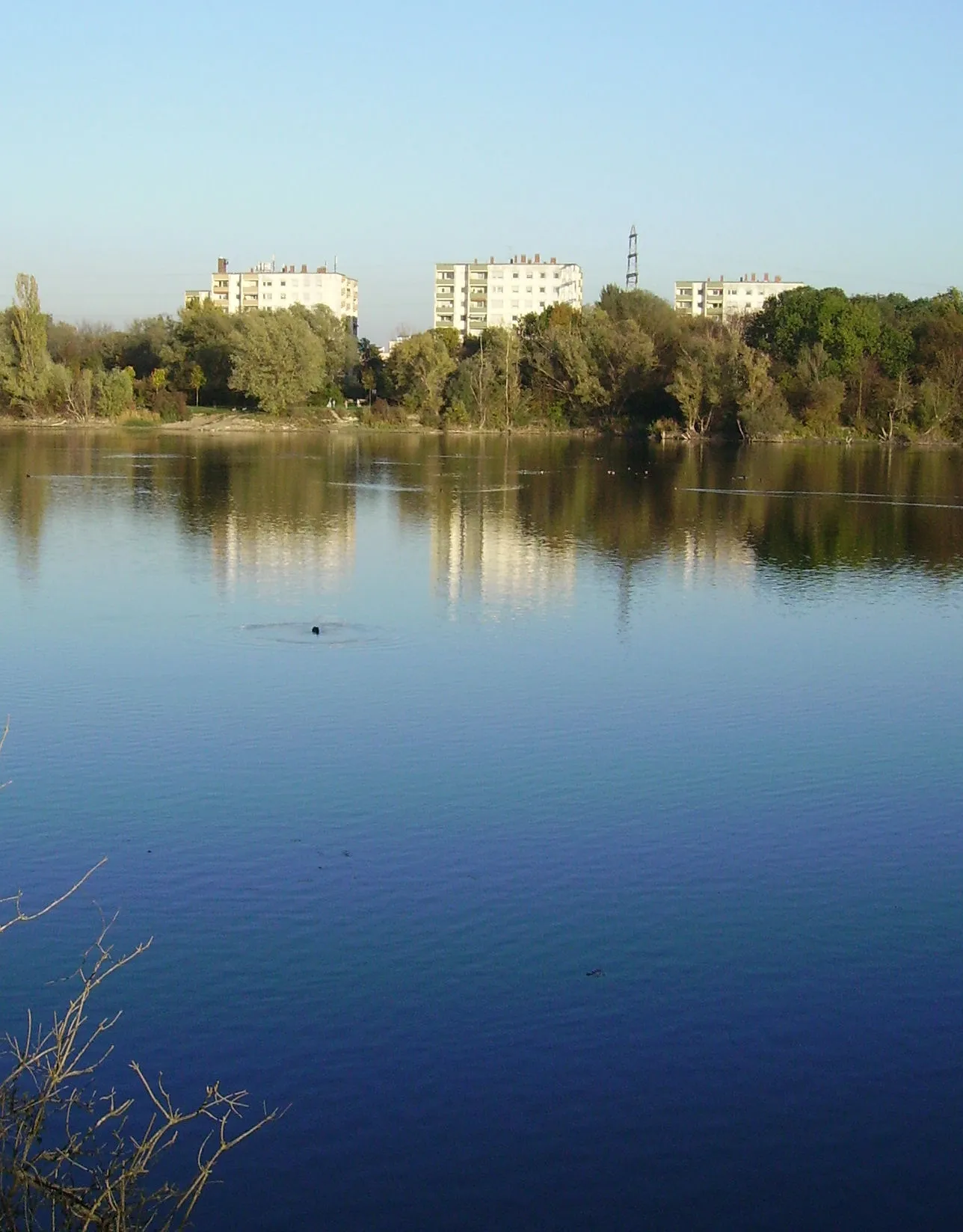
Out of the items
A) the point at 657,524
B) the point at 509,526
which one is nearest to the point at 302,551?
the point at 509,526

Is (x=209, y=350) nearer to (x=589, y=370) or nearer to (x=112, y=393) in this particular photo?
(x=112, y=393)

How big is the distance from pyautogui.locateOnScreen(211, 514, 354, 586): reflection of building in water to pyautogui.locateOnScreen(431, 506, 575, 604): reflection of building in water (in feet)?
5.24

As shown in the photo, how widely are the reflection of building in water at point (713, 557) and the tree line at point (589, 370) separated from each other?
40573 millimetres

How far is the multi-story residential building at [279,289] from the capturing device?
→ 120m

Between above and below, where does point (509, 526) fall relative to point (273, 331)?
below

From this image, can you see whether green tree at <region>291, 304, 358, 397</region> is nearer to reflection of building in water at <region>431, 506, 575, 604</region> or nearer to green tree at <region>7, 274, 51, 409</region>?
green tree at <region>7, 274, 51, 409</region>

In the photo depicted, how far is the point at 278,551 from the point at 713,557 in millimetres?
7252

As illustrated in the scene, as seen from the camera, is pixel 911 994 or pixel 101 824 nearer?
pixel 911 994

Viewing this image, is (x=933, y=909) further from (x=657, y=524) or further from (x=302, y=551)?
(x=657, y=524)

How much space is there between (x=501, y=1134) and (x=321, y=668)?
339 inches

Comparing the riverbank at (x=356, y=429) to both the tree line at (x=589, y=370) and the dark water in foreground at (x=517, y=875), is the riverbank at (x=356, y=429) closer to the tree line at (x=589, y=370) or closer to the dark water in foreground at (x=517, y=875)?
the tree line at (x=589, y=370)

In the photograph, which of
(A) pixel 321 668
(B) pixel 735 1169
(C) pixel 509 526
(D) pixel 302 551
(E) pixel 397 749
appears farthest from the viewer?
(C) pixel 509 526

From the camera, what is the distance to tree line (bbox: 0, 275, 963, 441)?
66500 millimetres

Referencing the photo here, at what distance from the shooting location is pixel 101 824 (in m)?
9.64
